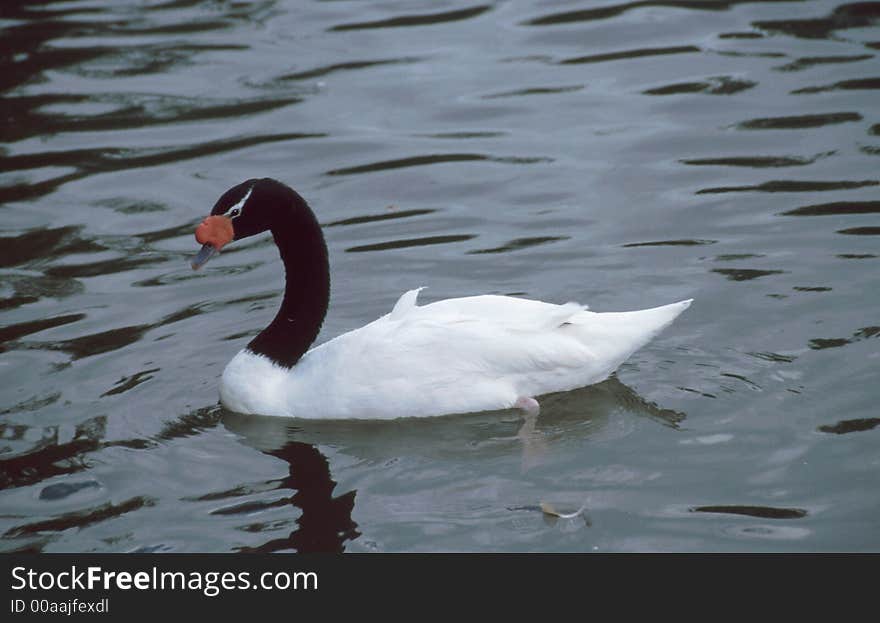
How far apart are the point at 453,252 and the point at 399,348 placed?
8.40ft

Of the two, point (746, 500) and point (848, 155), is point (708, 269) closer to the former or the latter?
point (848, 155)

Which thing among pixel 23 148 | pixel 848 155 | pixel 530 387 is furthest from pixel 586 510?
pixel 23 148

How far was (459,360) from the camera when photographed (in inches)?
295

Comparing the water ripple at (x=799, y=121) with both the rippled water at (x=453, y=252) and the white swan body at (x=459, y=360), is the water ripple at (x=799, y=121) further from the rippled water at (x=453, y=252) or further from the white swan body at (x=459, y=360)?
the white swan body at (x=459, y=360)

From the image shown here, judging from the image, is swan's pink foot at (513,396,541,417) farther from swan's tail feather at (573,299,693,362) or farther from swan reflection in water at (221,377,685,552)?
swan's tail feather at (573,299,693,362)

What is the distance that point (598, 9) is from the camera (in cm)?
1490

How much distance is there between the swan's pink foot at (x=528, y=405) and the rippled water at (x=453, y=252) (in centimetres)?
10

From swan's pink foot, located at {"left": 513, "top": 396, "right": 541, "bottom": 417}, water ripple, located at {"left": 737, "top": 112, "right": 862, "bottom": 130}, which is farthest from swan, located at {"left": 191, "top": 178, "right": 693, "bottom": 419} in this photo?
water ripple, located at {"left": 737, "top": 112, "right": 862, "bottom": 130}

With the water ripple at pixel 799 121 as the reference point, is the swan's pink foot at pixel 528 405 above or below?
below

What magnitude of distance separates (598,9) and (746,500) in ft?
30.5

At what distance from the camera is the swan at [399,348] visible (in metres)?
7.48

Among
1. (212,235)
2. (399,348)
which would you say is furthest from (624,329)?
(212,235)

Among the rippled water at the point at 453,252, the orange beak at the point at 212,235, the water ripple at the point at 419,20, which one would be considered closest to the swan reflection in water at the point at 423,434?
the rippled water at the point at 453,252
